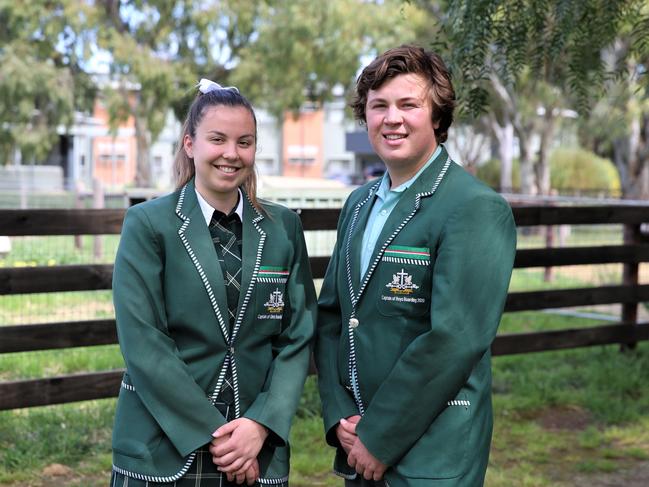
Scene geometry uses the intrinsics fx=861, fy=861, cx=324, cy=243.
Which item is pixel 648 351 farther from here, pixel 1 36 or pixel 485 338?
pixel 1 36

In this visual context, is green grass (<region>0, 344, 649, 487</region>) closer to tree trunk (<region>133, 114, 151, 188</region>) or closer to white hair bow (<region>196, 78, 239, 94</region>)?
white hair bow (<region>196, 78, 239, 94</region>)

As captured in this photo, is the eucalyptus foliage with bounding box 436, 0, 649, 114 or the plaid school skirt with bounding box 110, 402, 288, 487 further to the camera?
the eucalyptus foliage with bounding box 436, 0, 649, 114

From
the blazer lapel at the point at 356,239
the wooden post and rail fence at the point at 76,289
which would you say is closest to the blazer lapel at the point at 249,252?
the blazer lapel at the point at 356,239

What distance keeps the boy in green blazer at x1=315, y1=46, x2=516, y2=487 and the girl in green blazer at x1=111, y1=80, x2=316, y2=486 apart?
0.60 feet

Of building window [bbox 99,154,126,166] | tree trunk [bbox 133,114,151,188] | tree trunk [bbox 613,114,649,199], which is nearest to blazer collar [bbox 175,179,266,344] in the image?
tree trunk [bbox 613,114,649,199]

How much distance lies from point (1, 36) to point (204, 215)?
26388mm

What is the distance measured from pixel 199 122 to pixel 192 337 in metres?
0.64

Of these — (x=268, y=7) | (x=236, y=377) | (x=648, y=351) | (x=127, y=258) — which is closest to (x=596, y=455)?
(x=648, y=351)

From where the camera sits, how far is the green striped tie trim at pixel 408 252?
7.82ft

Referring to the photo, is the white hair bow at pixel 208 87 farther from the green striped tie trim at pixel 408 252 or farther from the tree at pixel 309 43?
the tree at pixel 309 43

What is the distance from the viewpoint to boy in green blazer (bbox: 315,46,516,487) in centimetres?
229

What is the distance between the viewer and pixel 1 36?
2638cm

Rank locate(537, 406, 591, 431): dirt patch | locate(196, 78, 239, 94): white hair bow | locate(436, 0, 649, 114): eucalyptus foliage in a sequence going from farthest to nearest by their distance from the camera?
1. locate(537, 406, 591, 431): dirt patch
2. locate(436, 0, 649, 114): eucalyptus foliage
3. locate(196, 78, 239, 94): white hair bow

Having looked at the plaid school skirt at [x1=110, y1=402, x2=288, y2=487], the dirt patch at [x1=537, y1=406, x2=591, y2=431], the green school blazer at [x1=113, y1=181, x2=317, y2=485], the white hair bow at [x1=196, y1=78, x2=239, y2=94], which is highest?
the white hair bow at [x1=196, y1=78, x2=239, y2=94]
